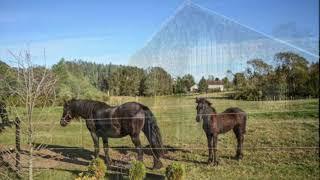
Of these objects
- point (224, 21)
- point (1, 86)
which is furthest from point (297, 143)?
point (1, 86)

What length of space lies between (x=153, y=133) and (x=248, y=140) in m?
1.98

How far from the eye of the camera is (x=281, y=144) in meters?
7.77

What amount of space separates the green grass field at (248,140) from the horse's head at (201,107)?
108mm

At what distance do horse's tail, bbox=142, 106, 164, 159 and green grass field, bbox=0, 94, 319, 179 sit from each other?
12 cm

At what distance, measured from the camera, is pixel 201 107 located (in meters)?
8.07

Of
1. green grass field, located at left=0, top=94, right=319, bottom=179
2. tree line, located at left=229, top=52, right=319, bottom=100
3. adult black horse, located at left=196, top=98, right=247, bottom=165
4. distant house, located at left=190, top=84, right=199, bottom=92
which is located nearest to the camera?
tree line, located at left=229, top=52, right=319, bottom=100

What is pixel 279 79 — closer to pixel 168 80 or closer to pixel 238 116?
pixel 168 80

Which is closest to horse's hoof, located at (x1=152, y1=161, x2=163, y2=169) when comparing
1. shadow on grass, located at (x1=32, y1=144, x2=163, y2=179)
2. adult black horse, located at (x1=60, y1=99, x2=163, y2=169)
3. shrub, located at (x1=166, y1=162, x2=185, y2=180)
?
adult black horse, located at (x1=60, y1=99, x2=163, y2=169)

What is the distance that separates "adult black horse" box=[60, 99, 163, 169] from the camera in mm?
8781

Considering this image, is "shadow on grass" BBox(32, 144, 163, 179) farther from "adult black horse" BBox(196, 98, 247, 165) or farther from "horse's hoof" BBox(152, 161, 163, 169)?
"adult black horse" BBox(196, 98, 247, 165)

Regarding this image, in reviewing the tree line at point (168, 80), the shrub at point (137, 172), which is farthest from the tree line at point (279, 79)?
the shrub at point (137, 172)

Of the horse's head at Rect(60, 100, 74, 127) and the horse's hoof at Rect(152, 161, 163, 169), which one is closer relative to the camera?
the horse's hoof at Rect(152, 161, 163, 169)

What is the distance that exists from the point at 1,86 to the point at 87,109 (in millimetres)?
1828

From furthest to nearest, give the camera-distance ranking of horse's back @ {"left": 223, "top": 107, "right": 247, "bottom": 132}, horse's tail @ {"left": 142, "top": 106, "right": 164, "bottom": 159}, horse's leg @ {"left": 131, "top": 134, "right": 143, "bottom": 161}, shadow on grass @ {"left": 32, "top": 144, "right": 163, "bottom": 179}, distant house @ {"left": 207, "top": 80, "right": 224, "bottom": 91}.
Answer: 1. horse's leg @ {"left": 131, "top": 134, "right": 143, "bottom": 161}
2. horse's tail @ {"left": 142, "top": 106, "right": 164, "bottom": 159}
3. shadow on grass @ {"left": 32, "top": 144, "right": 163, "bottom": 179}
4. horse's back @ {"left": 223, "top": 107, "right": 247, "bottom": 132}
5. distant house @ {"left": 207, "top": 80, "right": 224, "bottom": 91}
